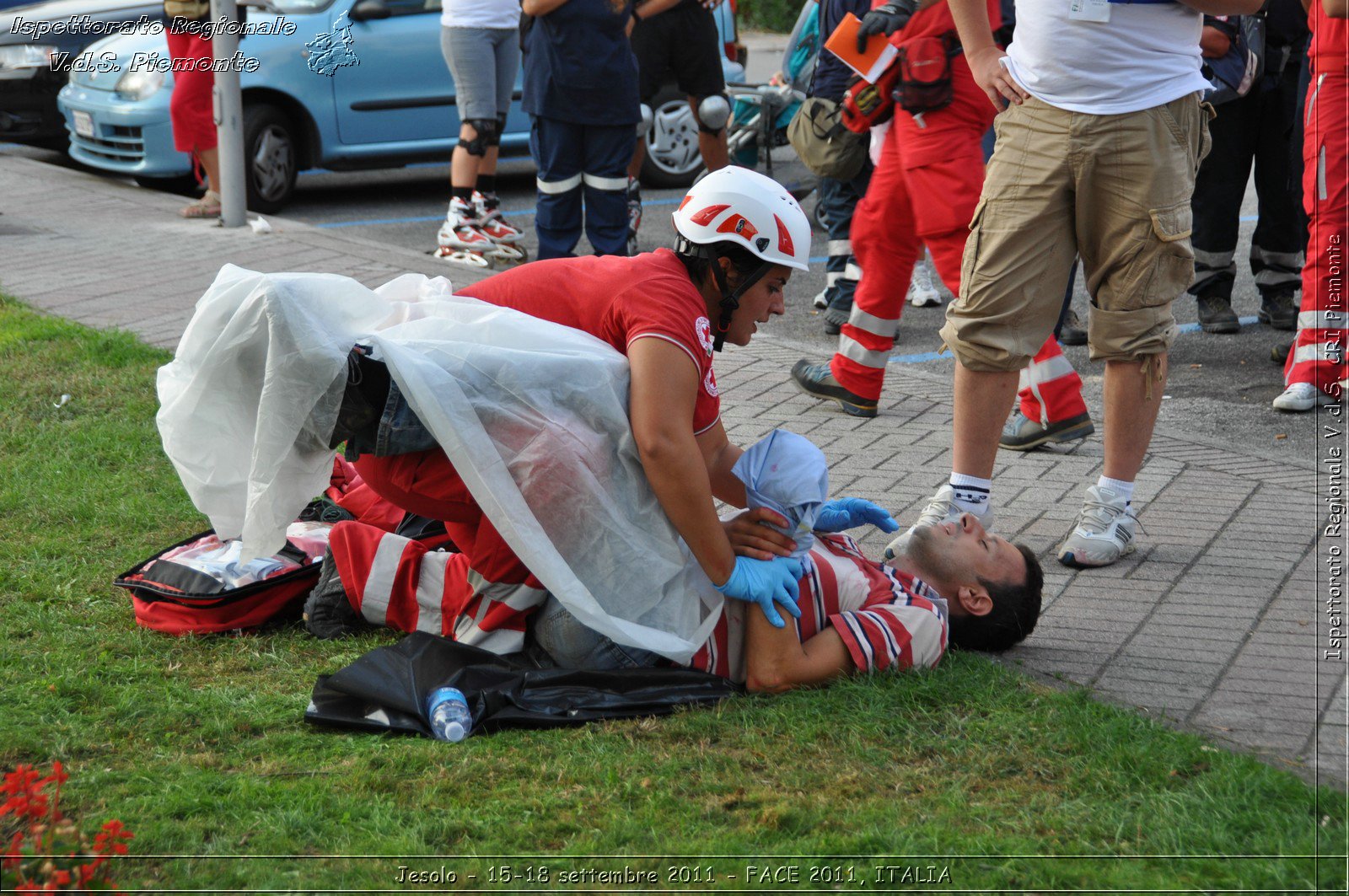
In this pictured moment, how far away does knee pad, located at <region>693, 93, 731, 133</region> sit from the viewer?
8750 mm

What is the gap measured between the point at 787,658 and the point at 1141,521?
1709 mm

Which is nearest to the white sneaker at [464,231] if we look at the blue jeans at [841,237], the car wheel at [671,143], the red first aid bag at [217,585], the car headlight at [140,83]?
the blue jeans at [841,237]

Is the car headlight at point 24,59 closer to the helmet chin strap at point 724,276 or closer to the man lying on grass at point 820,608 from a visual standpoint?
the man lying on grass at point 820,608

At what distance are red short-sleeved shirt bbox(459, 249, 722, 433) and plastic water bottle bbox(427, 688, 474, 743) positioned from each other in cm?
83

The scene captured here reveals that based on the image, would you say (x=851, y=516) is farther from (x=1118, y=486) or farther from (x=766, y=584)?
(x=1118, y=486)

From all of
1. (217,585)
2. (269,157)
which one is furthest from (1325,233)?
(269,157)

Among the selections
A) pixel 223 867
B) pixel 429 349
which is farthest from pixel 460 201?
pixel 223 867

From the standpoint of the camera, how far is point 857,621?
333 centimetres

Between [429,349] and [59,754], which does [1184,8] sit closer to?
[429,349]

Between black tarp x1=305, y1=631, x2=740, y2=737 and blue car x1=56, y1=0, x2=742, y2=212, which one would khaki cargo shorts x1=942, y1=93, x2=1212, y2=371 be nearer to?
black tarp x1=305, y1=631, x2=740, y2=737

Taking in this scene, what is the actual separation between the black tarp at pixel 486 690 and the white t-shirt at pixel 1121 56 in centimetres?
190

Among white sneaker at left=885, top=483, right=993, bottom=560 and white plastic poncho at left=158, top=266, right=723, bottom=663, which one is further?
white sneaker at left=885, top=483, right=993, bottom=560

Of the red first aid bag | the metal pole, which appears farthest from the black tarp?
the metal pole

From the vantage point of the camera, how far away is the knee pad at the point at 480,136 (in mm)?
8297
